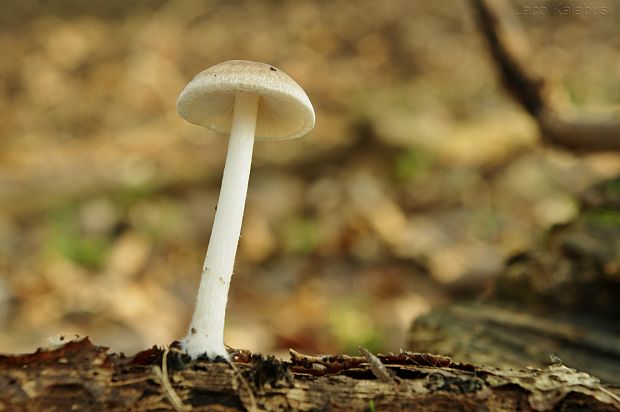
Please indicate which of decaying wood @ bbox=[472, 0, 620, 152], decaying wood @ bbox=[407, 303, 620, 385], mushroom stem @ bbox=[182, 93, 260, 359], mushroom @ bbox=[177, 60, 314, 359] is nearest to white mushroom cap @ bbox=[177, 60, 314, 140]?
mushroom @ bbox=[177, 60, 314, 359]

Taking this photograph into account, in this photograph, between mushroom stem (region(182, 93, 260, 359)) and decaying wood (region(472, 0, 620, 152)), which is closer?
mushroom stem (region(182, 93, 260, 359))

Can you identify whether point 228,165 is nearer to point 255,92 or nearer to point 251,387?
point 255,92

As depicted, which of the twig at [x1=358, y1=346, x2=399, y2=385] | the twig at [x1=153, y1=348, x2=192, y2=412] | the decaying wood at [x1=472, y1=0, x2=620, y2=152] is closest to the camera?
the twig at [x1=153, y1=348, x2=192, y2=412]

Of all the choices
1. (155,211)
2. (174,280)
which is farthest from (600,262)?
(155,211)

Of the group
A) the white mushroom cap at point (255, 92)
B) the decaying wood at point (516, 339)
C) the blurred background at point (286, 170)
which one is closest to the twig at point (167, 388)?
the white mushroom cap at point (255, 92)

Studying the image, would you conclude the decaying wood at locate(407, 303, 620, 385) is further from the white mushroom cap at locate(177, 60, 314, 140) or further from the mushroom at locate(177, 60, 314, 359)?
the white mushroom cap at locate(177, 60, 314, 140)

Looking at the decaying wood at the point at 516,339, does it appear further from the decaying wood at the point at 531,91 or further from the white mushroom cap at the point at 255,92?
the decaying wood at the point at 531,91

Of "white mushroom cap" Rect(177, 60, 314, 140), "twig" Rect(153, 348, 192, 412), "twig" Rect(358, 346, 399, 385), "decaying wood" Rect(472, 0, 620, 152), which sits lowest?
"twig" Rect(153, 348, 192, 412)
